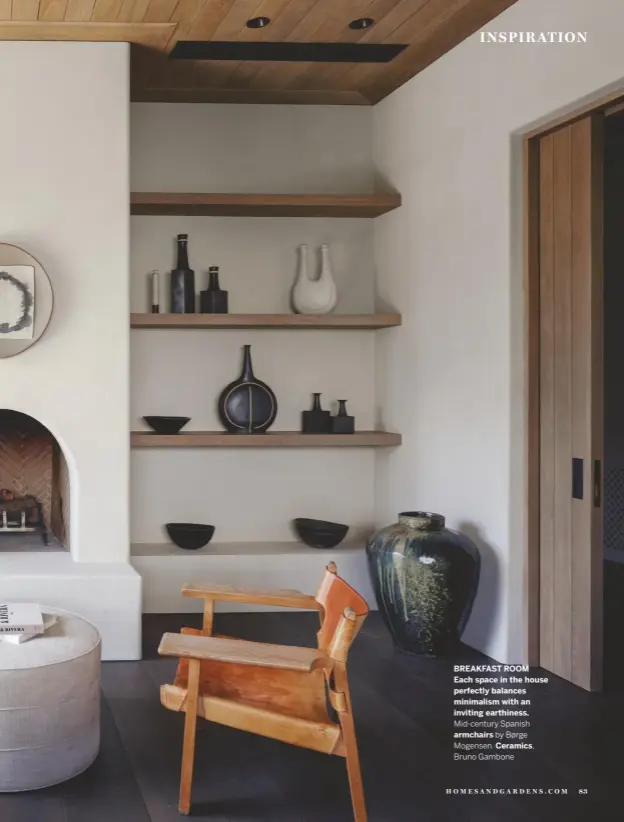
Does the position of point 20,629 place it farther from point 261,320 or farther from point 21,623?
point 261,320

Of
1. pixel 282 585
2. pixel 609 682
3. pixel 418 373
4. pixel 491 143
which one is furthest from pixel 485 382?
pixel 282 585

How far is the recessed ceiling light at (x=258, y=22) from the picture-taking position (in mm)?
4012

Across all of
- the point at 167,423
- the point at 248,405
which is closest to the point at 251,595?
the point at 167,423

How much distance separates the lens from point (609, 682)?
3666 mm

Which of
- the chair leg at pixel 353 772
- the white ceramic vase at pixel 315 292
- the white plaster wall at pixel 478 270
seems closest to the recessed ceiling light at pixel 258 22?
the white plaster wall at pixel 478 270

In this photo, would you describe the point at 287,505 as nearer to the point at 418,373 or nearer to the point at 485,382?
the point at 418,373

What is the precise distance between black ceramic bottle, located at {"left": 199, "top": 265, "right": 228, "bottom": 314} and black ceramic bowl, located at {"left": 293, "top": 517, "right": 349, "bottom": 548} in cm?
124

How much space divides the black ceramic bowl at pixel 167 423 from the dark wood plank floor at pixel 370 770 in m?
1.56

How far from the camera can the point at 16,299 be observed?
4.16 meters

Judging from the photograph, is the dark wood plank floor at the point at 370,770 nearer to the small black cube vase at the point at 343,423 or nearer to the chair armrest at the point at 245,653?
the chair armrest at the point at 245,653

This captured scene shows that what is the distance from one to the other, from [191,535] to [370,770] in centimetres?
227

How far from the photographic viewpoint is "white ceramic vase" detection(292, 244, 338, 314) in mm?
5066

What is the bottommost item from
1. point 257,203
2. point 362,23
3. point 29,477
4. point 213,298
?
point 29,477

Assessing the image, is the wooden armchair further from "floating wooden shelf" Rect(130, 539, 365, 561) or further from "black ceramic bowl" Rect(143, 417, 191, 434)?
"black ceramic bowl" Rect(143, 417, 191, 434)
